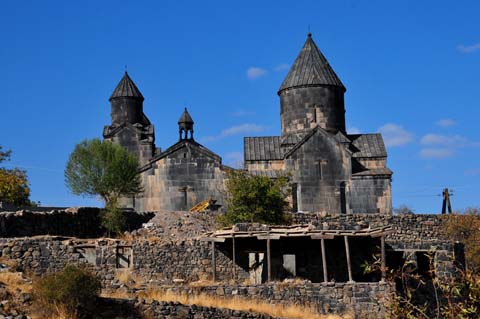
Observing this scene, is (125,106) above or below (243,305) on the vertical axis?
above

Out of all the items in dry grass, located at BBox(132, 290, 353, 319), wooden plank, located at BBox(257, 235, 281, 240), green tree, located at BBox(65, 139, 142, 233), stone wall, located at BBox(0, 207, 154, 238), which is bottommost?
dry grass, located at BBox(132, 290, 353, 319)

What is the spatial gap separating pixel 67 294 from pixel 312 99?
900 inches

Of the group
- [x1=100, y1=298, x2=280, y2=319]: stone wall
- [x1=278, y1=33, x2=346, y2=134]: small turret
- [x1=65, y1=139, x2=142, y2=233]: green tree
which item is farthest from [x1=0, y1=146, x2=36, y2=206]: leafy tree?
[x1=100, y1=298, x2=280, y2=319]: stone wall

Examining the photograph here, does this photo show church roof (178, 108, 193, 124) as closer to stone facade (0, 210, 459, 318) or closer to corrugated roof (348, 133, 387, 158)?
corrugated roof (348, 133, 387, 158)

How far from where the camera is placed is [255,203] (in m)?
30.4

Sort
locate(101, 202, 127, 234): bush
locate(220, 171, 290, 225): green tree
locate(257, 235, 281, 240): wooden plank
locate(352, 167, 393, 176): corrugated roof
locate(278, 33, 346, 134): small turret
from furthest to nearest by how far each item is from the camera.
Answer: locate(278, 33, 346, 134): small turret < locate(352, 167, 393, 176): corrugated roof < locate(101, 202, 127, 234): bush < locate(220, 171, 290, 225): green tree < locate(257, 235, 281, 240): wooden plank

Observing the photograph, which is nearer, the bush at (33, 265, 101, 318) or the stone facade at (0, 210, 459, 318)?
the bush at (33, 265, 101, 318)

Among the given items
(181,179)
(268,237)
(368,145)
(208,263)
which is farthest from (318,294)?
(368,145)

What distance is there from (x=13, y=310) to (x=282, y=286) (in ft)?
23.9

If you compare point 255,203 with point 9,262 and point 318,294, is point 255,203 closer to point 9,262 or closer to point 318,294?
point 318,294

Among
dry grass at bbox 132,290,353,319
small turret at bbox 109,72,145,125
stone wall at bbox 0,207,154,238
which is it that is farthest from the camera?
small turret at bbox 109,72,145,125

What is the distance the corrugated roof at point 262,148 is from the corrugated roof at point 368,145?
10.3 ft

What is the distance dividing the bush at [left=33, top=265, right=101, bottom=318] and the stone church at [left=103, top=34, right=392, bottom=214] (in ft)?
61.5

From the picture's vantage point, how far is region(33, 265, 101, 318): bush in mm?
17641
